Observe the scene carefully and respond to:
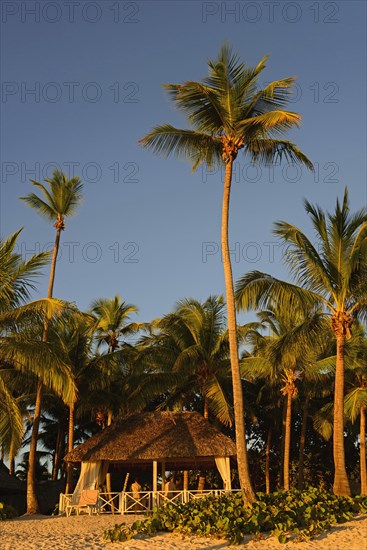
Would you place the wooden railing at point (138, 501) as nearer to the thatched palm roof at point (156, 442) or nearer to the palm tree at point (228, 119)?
the thatched palm roof at point (156, 442)

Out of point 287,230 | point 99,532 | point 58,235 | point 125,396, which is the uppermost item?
point 58,235

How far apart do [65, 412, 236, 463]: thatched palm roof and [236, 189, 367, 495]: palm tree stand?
5.88m

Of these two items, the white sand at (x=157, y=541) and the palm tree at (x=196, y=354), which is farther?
the palm tree at (x=196, y=354)

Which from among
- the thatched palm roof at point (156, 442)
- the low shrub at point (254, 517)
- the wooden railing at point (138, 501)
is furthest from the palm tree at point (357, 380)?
the low shrub at point (254, 517)

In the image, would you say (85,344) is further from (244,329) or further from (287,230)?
(287,230)

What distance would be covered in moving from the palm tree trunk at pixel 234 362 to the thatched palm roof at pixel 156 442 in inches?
259

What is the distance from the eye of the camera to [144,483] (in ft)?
108

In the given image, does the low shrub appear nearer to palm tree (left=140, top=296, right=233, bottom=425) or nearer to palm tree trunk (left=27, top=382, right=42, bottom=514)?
palm tree trunk (left=27, top=382, right=42, bottom=514)

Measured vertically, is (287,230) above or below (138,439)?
above

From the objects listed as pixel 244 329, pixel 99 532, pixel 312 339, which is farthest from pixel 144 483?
pixel 99 532

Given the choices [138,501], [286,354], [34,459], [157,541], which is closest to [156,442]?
[138,501]

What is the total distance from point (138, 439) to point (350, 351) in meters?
9.71

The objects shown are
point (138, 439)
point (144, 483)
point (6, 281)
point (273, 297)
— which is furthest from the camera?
point (144, 483)

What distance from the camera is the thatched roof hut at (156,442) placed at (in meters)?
Result: 21.3
